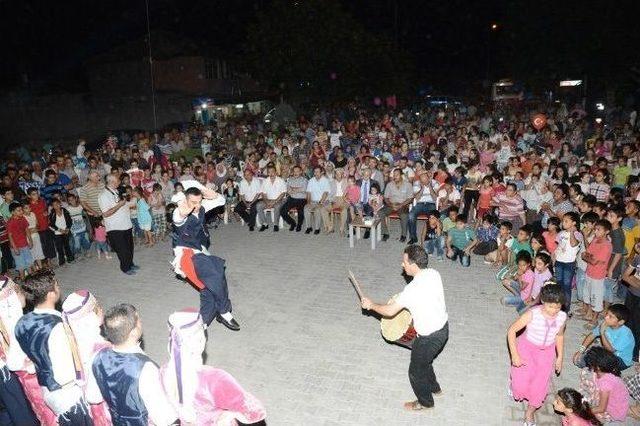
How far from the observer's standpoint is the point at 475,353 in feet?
20.2

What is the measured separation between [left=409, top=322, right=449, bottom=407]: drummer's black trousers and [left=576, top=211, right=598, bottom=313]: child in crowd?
129 inches

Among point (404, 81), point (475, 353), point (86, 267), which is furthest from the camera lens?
point (404, 81)

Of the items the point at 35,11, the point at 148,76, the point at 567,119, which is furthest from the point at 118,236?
the point at 35,11

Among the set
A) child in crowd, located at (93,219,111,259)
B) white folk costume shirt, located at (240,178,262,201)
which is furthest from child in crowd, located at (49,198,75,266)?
white folk costume shirt, located at (240,178,262,201)

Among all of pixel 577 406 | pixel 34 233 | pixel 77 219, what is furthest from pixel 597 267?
pixel 34 233

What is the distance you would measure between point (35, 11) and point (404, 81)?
97.3 ft

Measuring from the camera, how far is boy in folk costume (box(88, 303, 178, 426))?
315 centimetres

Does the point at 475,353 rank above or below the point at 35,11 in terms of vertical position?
below

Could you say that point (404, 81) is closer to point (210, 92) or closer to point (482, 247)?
point (210, 92)

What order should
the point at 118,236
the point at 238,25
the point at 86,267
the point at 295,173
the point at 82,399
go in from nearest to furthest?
the point at 82,399, the point at 118,236, the point at 86,267, the point at 295,173, the point at 238,25

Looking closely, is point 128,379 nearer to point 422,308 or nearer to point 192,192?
point 422,308

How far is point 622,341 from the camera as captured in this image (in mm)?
5293

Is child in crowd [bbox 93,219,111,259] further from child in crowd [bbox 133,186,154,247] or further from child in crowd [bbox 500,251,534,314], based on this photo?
child in crowd [bbox 500,251,534,314]

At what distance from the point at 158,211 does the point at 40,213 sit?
2381 mm
